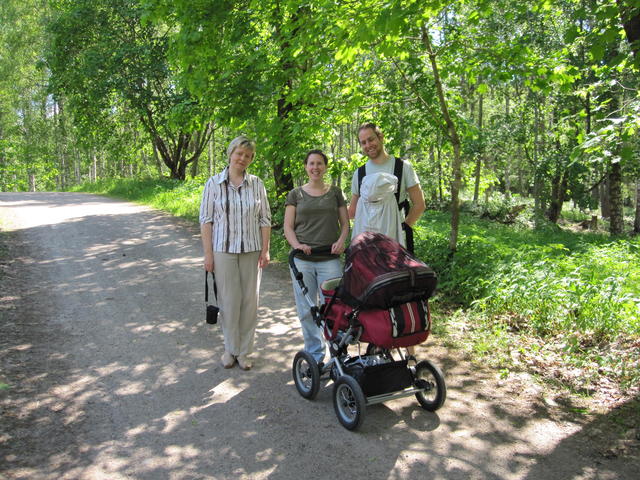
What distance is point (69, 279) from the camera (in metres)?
7.61

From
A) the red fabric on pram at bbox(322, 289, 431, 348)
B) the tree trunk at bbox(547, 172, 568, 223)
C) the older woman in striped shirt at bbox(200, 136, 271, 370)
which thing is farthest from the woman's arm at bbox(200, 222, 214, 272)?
the tree trunk at bbox(547, 172, 568, 223)

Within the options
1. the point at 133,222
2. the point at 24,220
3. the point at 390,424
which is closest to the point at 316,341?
the point at 390,424

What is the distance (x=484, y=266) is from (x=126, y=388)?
5.12 metres

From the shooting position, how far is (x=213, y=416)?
12.9 feet

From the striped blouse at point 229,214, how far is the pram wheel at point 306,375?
1.18 metres

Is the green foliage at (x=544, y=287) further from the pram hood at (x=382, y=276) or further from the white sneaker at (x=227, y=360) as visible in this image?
the white sneaker at (x=227, y=360)

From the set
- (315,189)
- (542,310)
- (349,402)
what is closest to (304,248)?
(315,189)

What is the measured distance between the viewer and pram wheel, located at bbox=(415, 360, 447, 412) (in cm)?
384

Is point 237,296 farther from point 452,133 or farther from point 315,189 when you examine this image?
point 452,133

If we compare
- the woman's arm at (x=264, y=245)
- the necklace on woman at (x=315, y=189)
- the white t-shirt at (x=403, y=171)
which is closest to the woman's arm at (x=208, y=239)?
the woman's arm at (x=264, y=245)

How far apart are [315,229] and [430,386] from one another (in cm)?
167

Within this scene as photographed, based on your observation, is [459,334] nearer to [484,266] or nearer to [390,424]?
[484,266]

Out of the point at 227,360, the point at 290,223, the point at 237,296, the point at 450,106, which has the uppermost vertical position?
the point at 450,106

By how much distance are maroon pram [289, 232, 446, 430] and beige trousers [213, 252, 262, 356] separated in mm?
893
